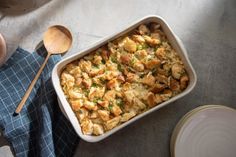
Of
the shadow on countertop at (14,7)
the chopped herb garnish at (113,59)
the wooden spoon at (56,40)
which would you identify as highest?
the shadow on countertop at (14,7)

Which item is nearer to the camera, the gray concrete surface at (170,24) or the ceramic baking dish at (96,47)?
the ceramic baking dish at (96,47)

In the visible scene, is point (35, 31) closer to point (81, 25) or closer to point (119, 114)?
point (81, 25)

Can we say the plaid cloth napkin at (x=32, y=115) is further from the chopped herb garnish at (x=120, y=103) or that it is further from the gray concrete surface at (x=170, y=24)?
Result: the chopped herb garnish at (x=120, y=103)

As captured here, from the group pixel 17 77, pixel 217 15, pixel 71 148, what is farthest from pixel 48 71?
pixel 217 15

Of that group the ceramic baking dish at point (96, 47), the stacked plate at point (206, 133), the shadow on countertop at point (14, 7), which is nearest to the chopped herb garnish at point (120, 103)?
the ceramic baking dish at point (96, 47)

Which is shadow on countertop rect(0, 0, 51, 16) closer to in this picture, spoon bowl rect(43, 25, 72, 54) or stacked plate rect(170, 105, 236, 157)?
spoon bowl rect(43, 25, 72, 54)

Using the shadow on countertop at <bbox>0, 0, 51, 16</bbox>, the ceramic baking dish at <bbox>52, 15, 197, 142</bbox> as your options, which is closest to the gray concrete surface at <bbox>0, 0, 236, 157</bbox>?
the shadow on countertop at <bbox>0, 0, 51, 16</bbox>

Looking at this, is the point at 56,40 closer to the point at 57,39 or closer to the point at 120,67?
the point at 57,39

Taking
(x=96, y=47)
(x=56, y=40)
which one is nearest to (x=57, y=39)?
(x=56, y=40)
